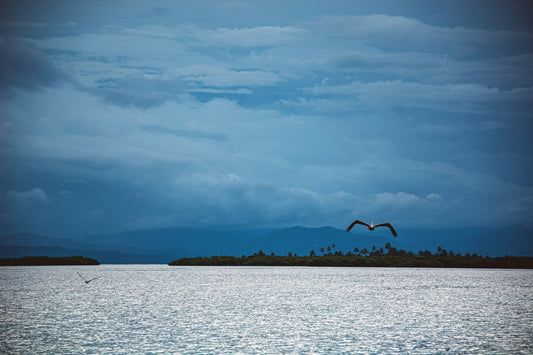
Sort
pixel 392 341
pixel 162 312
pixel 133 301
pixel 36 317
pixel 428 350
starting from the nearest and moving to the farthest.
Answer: pixel 428 350, pixel 392 341, pixel 36 317, pixel 162 312, pixel 133 301

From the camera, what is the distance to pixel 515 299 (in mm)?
79688

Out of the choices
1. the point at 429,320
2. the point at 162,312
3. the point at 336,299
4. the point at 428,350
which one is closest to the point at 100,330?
the point at 162,312

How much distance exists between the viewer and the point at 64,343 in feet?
123

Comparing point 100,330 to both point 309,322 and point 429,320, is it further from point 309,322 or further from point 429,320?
point 429,320

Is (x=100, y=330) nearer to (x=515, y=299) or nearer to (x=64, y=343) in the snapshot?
(x=64, y=343)

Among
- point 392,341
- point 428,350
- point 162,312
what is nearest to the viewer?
point 428,350

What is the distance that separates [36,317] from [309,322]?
84.0 feet

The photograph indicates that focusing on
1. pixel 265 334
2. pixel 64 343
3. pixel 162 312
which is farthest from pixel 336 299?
pixel 64 343

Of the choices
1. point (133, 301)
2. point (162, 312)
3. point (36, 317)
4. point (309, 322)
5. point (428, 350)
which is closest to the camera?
point (428, 350)

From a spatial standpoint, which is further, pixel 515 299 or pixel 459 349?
pixel 515 299

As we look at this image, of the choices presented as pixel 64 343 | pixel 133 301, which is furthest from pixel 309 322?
pixel 133 301

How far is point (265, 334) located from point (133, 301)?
A: 37.0 metres

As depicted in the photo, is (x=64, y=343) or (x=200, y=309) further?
(x=200, y=309)

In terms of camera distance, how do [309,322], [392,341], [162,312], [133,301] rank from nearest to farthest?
[392,341]
[309,322]
[162,312]
[133,301]
